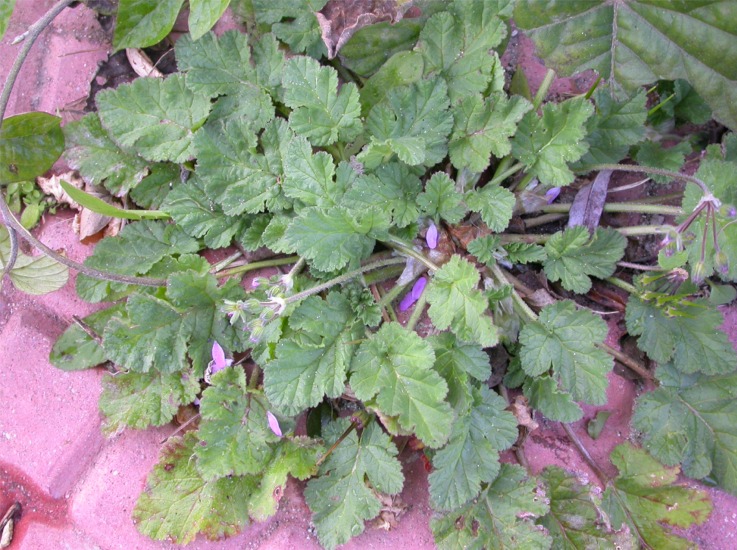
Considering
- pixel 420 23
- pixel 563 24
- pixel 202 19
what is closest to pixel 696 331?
pixel 563 24

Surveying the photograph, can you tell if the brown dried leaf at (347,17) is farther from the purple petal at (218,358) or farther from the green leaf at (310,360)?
the purple petal at (218,358)

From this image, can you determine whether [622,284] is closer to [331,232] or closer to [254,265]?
[331,232]

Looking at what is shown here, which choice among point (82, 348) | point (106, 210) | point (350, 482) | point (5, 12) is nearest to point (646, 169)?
point (350, 482)

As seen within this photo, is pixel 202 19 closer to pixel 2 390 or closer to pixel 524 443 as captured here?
pixel 2 390

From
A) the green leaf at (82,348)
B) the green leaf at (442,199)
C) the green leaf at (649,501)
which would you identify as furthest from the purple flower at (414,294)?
the green leaf at (82,348)

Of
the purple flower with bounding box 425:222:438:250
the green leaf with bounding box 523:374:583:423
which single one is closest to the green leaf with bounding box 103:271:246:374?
the purple flower with bounding box 425:222:438:250
